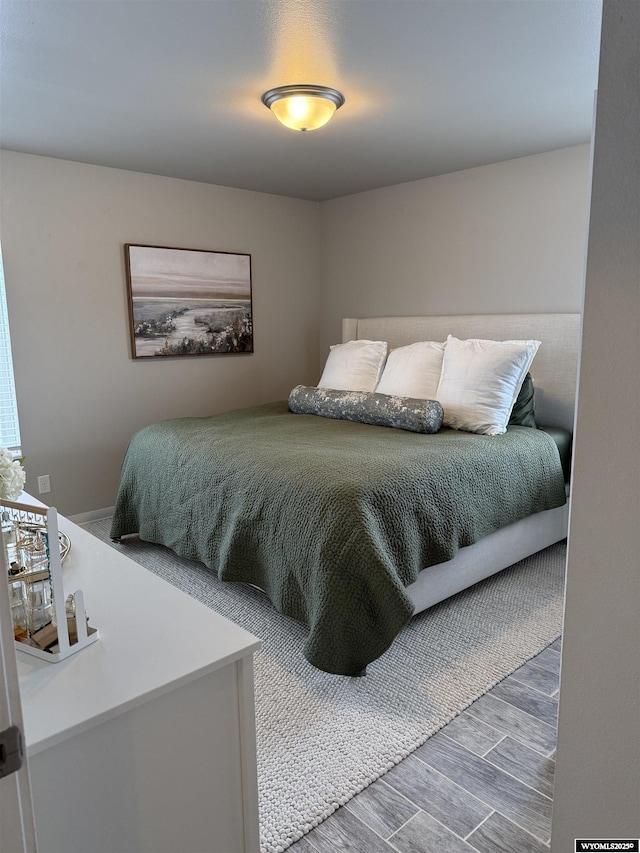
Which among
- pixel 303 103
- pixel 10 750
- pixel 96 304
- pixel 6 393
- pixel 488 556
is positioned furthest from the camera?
pixel 96 304

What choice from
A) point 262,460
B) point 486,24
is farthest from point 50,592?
point 486,24

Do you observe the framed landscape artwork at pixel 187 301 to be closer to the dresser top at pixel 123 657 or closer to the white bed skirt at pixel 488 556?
the white bed skirt at pixel 488 556

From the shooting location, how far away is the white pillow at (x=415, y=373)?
3.40 metres

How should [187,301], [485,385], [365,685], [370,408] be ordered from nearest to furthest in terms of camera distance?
[365,685]
[485,385]
[370,408]
[187,301]

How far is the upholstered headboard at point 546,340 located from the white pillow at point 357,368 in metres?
0.49

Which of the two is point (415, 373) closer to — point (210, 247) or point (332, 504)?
point (332, 504)

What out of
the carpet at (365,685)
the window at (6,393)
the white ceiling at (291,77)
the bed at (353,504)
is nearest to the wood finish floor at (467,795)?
the carpet at (365,685)

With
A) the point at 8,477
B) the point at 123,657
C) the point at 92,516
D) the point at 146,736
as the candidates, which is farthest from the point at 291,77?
the point at 92,516

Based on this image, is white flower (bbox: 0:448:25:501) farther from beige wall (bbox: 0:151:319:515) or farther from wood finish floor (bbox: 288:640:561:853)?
beige wall (bbox: 0:151:319:515)

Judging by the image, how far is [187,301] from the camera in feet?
13.6

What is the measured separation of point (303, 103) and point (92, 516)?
9.63ft

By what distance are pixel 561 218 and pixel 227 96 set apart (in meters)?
2.10

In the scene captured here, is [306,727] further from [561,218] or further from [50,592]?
[561,218]

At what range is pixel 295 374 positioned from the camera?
16.3 ft
